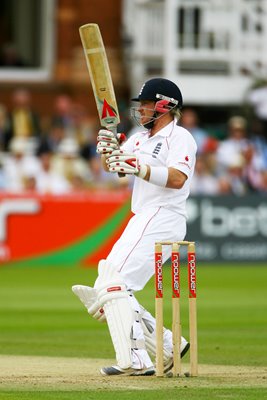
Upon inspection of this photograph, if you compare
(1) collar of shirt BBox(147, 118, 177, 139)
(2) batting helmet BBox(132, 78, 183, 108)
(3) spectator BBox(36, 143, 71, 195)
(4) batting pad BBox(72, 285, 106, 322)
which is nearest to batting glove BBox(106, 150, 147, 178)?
(1) collar of shirt BBox(147, 118, 177, 139)

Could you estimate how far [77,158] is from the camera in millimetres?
18297

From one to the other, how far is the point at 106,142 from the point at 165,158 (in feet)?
1.21

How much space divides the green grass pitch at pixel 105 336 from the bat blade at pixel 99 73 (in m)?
1.55

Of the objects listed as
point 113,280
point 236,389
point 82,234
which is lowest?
point 82,234

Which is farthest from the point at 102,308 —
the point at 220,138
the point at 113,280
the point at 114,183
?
the point at 220,138

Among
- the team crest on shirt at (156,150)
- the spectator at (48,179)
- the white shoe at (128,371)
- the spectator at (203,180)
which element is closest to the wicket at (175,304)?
the white shoe at (128,371)

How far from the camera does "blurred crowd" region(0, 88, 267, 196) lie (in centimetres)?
1772

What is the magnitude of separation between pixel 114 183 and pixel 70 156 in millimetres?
778

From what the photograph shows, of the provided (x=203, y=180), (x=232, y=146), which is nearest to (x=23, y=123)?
(x=203, y=180)

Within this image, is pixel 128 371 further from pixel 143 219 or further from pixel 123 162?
pixel 123 162

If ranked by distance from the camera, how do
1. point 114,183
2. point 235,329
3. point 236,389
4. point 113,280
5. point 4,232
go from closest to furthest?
1. point 236,389
2. point 113,280
3. point 235,329
4. point 4,232
5. point 114,183

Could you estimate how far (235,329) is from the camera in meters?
10.9

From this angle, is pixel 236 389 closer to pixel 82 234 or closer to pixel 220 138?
pixel 82 234

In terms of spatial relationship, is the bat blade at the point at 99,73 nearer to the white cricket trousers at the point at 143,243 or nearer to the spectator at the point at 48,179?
the white cricket trousers at the point at 143,243
